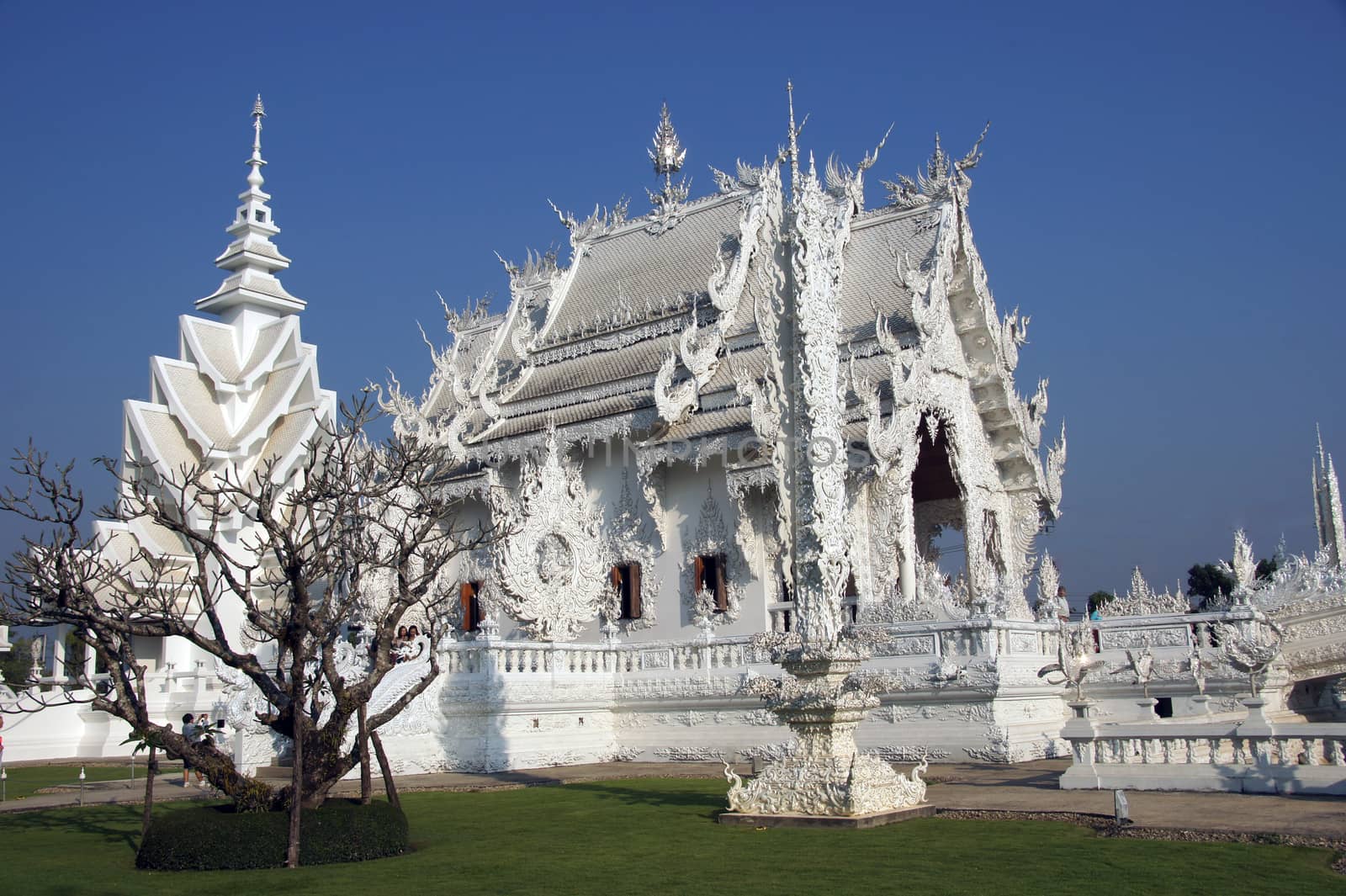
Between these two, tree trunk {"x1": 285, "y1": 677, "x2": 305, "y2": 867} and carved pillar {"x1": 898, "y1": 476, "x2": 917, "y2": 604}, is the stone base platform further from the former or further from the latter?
carved pillar {"x1": 898, "y1": 476, "x2": 917, "y2": 604}

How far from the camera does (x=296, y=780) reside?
27.0 ft

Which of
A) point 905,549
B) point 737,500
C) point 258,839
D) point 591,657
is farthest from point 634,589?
point 258,839

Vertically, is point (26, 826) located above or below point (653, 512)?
below

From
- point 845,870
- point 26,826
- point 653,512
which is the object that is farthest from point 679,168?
point 845,870

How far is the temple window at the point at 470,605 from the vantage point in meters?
23.5

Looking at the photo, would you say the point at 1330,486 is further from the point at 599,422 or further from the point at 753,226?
the point at 599,422

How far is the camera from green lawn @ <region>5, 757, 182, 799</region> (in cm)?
1534

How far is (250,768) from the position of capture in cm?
1471

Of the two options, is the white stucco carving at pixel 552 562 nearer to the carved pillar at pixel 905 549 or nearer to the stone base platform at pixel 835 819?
the carved pillar at pixel 905 549

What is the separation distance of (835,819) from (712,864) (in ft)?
5.12

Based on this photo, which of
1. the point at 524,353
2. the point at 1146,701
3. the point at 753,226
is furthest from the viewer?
the point at 524,353

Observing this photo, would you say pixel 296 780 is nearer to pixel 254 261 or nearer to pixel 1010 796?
pixel 1010 796

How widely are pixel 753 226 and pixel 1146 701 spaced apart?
11034 millimetres

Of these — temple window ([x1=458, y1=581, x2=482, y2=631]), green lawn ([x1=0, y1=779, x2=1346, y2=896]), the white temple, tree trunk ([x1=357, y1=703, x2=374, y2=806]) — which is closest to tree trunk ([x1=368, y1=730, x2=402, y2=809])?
tree trunk ([x1=357, y1=703, x2=374, y2=806])
